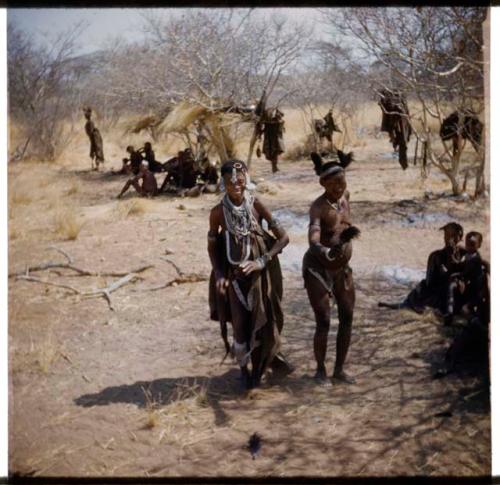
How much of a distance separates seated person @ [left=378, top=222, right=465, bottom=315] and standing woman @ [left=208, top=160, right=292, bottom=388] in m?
1.81

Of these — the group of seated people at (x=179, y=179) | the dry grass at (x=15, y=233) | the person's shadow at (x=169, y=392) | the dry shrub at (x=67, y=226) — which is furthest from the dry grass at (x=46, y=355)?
the group of seated people at (x=179, y=179)

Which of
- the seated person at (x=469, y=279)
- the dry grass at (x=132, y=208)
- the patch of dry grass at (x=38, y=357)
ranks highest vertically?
the dry grass at (x=132, y=208)

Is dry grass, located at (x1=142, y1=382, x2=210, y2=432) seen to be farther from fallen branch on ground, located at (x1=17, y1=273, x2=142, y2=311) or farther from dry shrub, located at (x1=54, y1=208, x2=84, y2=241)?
dry shrub, located at (x1=54, y1=208, x2=84, y2=241)

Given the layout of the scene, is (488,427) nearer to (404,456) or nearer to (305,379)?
(404,456)

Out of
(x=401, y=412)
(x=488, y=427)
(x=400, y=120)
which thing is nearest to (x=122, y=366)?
(x=401, y=412)

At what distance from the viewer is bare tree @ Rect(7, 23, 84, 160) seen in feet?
45.0

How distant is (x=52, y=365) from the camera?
4.48 m

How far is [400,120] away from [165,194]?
5153mm

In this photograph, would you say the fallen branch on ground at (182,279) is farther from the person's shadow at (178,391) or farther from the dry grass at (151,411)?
the dry grass at (151,411)

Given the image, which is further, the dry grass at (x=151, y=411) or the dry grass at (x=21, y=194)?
the dry grass at (x=21, y=194)

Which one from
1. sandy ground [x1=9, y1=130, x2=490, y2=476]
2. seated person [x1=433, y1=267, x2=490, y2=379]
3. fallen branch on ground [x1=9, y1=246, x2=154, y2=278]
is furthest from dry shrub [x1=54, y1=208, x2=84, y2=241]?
seated person [x1=433, y1=267, x2=490, y2=379]

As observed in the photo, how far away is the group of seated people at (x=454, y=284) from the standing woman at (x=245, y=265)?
4.47 ft

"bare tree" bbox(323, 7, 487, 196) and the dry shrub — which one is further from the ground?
"bare tree" bbox(323, 7, 487, 196)

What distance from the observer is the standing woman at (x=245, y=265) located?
369cm
